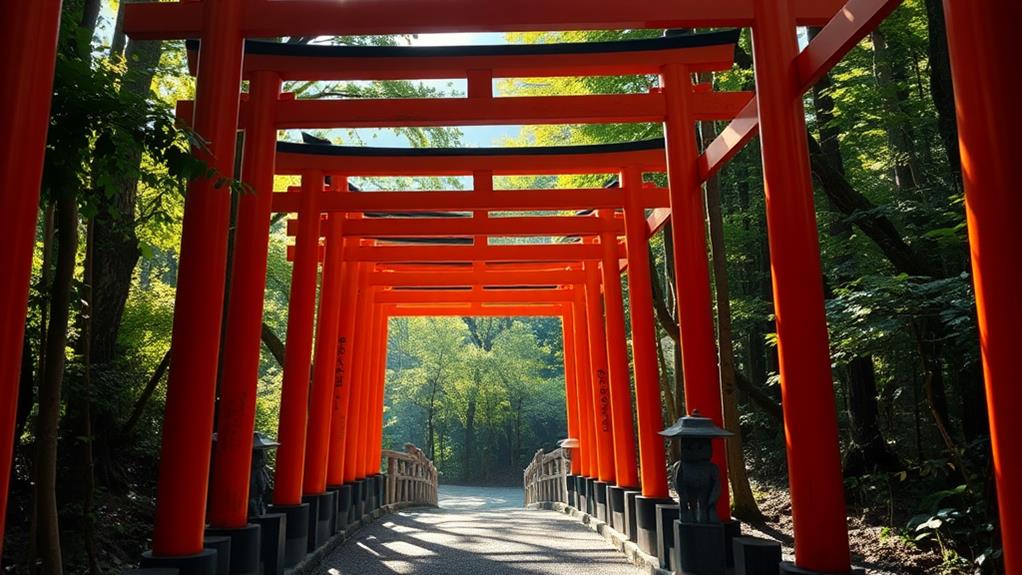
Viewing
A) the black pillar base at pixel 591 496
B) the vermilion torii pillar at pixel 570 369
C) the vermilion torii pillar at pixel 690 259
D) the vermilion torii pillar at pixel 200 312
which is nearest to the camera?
the vermilion torii pillar at pixel 200 312

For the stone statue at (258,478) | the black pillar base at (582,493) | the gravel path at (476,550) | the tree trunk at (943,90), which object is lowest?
the gravel path at (476,550)

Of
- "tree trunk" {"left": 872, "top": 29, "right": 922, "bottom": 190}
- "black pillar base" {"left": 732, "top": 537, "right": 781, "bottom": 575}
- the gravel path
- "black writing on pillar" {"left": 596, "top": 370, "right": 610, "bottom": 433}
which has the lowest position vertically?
the gravel path

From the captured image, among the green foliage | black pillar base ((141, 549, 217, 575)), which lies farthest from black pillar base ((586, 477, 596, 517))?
the green foliage

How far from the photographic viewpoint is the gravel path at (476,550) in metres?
8.01

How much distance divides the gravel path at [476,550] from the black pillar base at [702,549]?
2025 millimetres

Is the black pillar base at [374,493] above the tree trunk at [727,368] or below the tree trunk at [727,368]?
below

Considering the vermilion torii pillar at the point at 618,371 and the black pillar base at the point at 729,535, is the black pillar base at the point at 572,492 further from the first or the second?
the black pillar base at the point at 729,535

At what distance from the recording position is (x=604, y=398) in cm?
1257

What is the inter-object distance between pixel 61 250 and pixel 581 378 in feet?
41.7

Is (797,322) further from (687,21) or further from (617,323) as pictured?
(617,323)

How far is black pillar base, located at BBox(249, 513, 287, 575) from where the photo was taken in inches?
251

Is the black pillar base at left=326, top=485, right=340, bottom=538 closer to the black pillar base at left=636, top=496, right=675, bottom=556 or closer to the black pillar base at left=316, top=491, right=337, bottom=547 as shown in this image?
the black pillar base at left=316, top=491, right=337, bottom=547

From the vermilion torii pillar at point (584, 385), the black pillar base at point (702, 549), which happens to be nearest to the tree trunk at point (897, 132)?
the vermilion torii pillar at point (584, 385)

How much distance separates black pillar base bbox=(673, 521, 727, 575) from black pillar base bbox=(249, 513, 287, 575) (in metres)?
3.60
